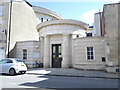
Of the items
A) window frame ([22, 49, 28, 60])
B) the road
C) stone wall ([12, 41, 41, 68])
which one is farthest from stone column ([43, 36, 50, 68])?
the road

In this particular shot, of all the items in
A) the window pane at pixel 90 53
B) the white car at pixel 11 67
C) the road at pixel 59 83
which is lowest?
the road at pixel 59 83

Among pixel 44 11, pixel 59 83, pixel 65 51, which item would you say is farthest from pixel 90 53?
pixel 44 11

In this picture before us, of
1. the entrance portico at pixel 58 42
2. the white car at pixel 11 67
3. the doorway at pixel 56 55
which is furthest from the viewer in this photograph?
the doorway at pixel 56 55

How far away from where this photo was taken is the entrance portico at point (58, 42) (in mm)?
17547

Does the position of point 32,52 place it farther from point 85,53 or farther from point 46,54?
point 85,53

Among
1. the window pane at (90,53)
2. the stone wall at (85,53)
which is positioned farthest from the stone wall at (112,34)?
the window pane at (90,53)

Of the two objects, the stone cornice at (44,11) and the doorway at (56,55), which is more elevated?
the stone cornice at (44,11)

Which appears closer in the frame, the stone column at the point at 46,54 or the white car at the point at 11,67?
the white car at the point at 11,67

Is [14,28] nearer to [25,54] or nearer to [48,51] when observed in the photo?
[25,54]

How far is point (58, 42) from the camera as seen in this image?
59.4 feet

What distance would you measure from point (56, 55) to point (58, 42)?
1728 millimetres

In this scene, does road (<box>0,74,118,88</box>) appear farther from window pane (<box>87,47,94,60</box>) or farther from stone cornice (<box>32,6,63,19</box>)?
stone cornice (<box>32,6,63,19</box>)

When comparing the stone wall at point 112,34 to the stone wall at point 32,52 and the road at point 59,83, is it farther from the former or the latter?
the stone wall at point 32,52

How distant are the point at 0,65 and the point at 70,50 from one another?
331 inches
